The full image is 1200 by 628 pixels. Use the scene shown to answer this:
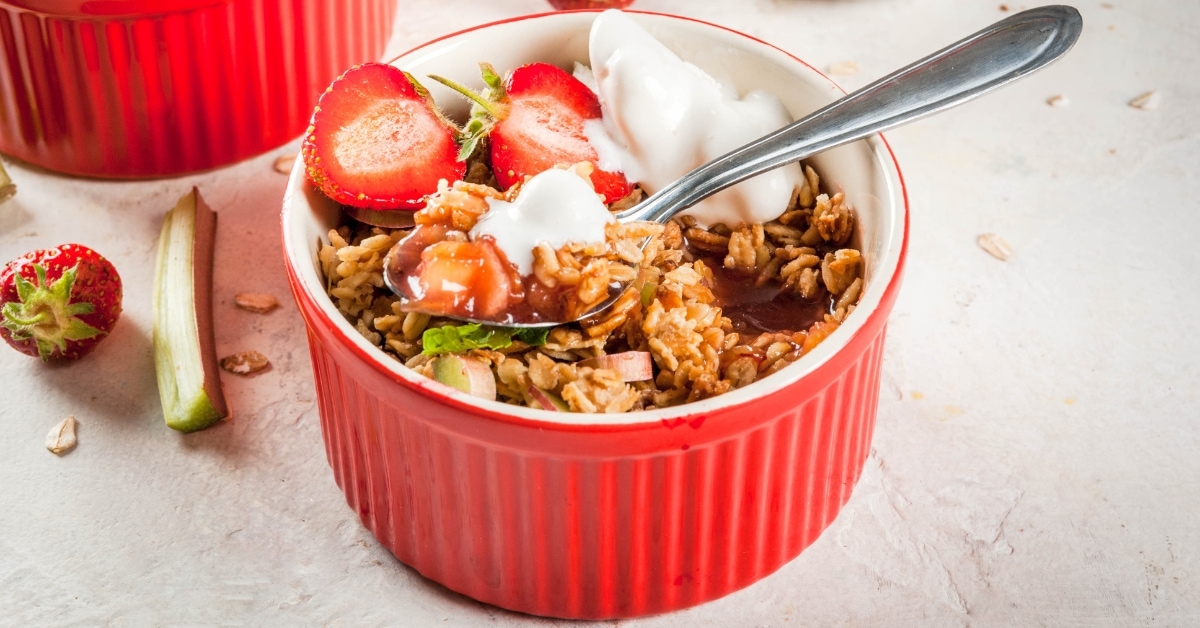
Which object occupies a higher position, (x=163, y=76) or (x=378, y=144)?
(x=378, y=144)

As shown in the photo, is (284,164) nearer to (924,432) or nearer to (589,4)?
(589,4)

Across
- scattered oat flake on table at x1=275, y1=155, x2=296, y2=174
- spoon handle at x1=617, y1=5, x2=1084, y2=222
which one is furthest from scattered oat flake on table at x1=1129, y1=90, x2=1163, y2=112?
scattered oat flake on table at x1=275, y1=155, x2=296, y2=174

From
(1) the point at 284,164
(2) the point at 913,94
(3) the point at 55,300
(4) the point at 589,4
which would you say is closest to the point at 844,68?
(4) the point at 589,4

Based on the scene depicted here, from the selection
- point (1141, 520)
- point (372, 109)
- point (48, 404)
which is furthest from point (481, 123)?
point (1141, 520)

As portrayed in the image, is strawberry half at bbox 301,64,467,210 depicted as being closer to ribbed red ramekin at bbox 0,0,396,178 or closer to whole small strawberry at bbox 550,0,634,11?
ribbed red ramekin at bbox 0,0,396,178

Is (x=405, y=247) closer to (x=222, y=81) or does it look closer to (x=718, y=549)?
(x=718, y=549)
